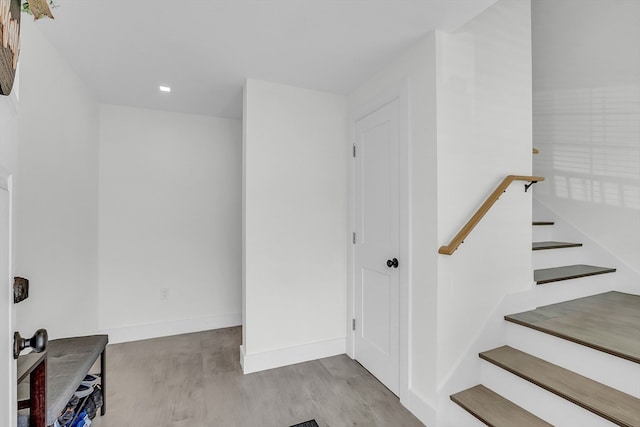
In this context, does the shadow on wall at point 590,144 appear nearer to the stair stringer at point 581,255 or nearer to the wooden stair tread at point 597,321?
the stair stringer at point 581,255

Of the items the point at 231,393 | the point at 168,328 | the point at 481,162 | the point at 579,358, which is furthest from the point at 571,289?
the point at 168,328

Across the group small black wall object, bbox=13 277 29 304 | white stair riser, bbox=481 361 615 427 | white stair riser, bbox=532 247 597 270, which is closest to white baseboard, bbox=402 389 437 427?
white stair riser, bbox=481 361 615 427

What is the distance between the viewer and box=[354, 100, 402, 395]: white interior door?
2.24 m

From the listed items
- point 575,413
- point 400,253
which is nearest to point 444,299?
point 400,253

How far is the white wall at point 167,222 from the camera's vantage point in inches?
123

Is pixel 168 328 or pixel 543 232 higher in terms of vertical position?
pixel 543 232

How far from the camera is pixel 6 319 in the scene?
68 cm

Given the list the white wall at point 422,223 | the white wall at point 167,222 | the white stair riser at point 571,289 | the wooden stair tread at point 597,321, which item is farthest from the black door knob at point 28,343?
the white wall at point 167,222

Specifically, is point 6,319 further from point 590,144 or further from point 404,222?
point 590,144

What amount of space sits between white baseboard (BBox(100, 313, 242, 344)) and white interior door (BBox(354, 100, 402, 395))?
62.8 inches

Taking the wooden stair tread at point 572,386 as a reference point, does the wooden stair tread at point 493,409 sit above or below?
below

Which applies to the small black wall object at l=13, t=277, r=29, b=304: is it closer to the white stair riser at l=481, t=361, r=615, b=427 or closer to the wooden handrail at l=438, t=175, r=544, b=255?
the wooden handrail at l=438, t=175, r=544, b=255

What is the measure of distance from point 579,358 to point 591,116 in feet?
6.67

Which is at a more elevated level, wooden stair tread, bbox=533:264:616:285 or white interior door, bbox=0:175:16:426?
white interior door, bbox=0:175:16:426
